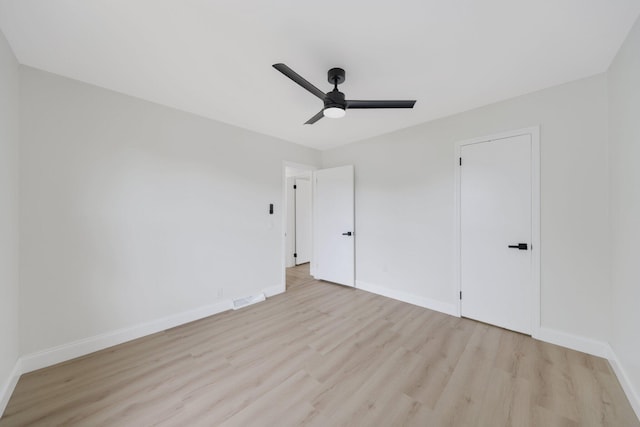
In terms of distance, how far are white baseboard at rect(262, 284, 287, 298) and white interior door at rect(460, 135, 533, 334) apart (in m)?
2.57

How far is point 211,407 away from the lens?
1.57m

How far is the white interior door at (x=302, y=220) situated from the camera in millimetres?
5785

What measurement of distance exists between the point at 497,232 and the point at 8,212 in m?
4.40

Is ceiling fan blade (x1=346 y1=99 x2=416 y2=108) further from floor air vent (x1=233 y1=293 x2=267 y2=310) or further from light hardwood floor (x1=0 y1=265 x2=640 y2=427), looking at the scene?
floor air vent (x1=233 y1=293 x2=267 y2=310)

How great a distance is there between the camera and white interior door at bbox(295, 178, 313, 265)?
5785mm

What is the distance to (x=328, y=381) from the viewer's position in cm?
180


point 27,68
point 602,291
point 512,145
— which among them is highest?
point 27,68

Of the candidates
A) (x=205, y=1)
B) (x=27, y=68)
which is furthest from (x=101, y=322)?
(x=205, y=1)

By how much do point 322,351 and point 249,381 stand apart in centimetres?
70

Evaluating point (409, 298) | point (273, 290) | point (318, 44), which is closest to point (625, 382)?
point (409, 298)

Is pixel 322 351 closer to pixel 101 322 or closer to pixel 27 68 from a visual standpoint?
pixel 101 322

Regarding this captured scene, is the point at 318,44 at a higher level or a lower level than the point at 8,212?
higher

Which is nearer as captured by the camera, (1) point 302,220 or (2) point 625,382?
(2) point 625,382

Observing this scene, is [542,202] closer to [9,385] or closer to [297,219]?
[297,219]
